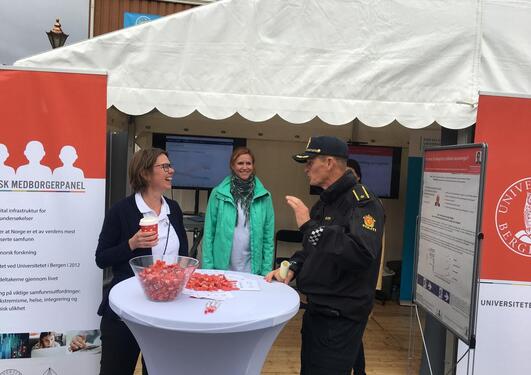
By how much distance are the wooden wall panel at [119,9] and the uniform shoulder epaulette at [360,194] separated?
6.62 metres

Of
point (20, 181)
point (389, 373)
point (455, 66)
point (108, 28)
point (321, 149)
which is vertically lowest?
point (389, 373)

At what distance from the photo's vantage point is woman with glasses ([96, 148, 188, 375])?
2197 millimetres

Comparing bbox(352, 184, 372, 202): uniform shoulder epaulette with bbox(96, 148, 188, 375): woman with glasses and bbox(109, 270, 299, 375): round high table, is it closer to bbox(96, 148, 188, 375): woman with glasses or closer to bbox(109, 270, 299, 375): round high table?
bbox(109, 270, 299, 375): round high table

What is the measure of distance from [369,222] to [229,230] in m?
1.27

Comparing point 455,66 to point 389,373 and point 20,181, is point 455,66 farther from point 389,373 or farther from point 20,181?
point 20,181

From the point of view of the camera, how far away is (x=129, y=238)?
7.23 feet

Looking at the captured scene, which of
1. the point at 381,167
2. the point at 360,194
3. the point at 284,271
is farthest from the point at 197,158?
the point at 360,194

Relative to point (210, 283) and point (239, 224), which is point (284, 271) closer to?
point (210, 283)

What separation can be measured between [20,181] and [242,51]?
1.63 metres

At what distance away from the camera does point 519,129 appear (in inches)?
112

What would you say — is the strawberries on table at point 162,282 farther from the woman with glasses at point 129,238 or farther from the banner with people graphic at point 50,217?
the banner with people graphic at point 50,217

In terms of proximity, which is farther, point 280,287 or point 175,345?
point 280,287

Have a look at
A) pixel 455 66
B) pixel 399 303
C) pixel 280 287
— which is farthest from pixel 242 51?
pixel 399 303

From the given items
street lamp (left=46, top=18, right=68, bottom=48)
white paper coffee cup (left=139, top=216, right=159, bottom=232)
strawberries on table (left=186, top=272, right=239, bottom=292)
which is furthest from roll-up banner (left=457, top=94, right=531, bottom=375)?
street lamp (left=46, top=18, right=68, bottom=48)
